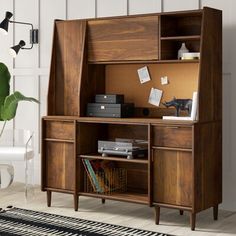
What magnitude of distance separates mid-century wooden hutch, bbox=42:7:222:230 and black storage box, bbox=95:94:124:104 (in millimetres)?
122

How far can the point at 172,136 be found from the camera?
439 cm

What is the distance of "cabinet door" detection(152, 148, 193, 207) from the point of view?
14.3 feet

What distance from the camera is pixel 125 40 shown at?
4.77 m

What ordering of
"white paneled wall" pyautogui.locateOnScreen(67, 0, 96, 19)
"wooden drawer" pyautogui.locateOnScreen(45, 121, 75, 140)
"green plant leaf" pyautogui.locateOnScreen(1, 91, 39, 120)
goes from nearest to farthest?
"wooden drawer" pyautogui.locateOnScreen(45, 121, 75, 140), "green plant leaf" pyautogui.locateOnScreen(1, 91, 39, 120), "white paneled wall" pyautogui.locateOnScreen(67, 0, 96, 19)

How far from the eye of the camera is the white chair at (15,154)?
5441 mm

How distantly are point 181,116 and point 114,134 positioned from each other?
2.70 ft

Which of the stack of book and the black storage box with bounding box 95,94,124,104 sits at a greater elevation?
the black storage box with bounding box 95,94,124,104

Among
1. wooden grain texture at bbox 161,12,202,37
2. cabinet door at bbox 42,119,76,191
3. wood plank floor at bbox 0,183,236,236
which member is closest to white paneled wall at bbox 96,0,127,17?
wooden grain texture at bbox 161,12,202,37

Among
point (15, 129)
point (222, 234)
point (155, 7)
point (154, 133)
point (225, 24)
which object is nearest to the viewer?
point (222, 234)

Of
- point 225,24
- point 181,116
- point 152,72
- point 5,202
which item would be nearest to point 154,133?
point 181,116

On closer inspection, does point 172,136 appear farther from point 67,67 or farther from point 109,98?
point 67,67

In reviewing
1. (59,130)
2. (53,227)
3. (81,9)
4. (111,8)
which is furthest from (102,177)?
(81,9)

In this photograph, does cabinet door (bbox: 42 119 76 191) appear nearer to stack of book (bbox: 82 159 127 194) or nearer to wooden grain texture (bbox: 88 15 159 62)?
stack of book (bbox: 82 159 127 194)

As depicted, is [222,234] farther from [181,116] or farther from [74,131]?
[74,131]
